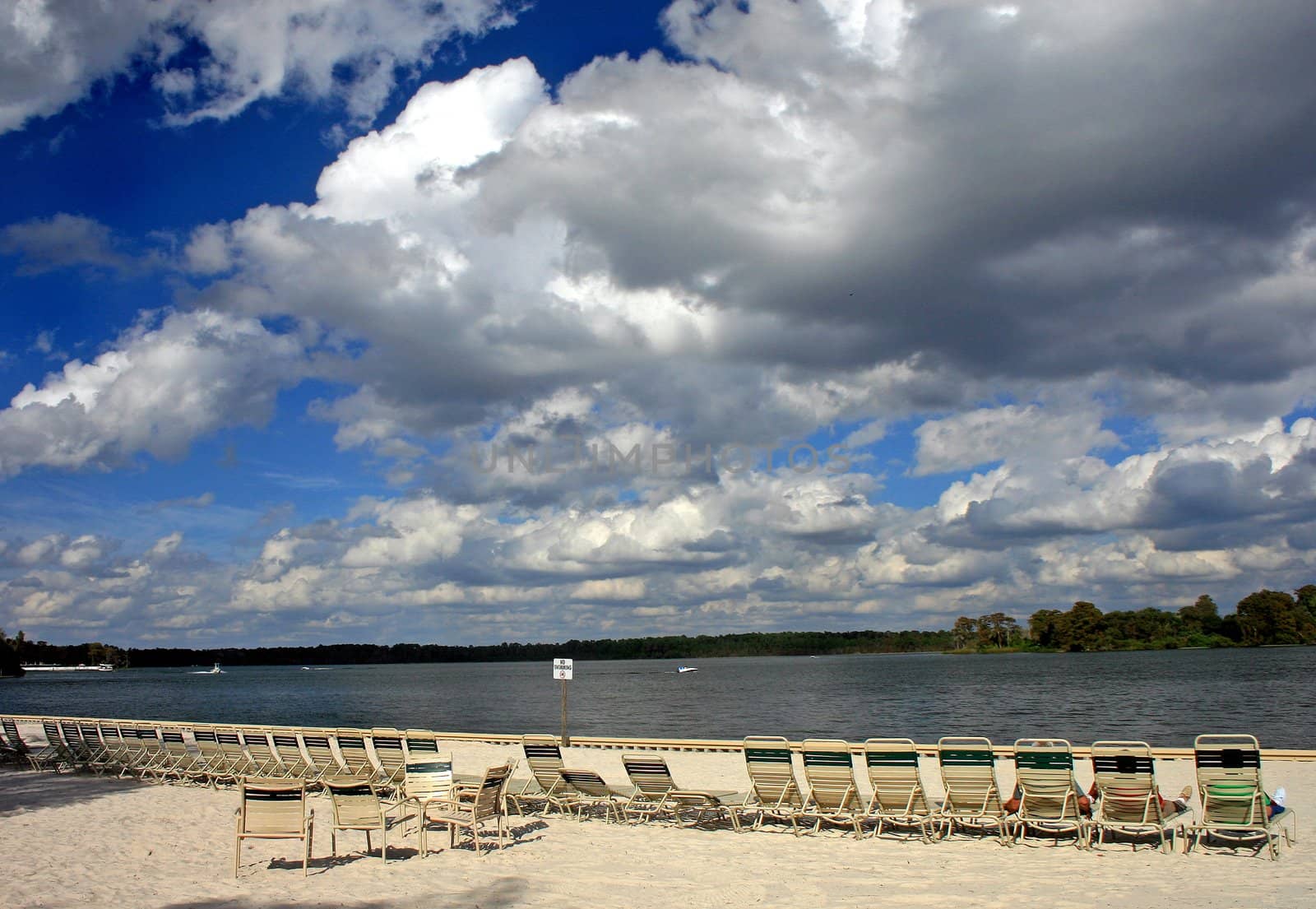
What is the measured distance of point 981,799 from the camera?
10570 mm

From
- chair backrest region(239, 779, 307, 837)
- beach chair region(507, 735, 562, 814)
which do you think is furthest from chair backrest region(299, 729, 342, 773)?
chair backrest region(239, 779, 307, 837)

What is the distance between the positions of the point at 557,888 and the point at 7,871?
564cm

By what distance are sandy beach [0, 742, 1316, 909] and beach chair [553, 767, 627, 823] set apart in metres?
0.33

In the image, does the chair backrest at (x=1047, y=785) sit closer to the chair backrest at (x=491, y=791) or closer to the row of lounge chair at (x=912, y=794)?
the row of lounge chair at (x=912, y=794)

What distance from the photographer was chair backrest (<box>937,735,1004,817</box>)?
1049 centimetres

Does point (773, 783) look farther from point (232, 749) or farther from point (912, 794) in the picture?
point (232, 749)

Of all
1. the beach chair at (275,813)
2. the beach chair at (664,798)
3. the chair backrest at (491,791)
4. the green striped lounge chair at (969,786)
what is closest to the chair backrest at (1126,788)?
the green striped lounge chair at (969,786)

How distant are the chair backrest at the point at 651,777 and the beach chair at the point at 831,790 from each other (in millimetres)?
1589

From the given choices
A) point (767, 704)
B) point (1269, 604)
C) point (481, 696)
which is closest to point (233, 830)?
point (767, 704)

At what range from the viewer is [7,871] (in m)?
9.64

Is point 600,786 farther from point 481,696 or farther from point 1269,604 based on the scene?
point 1269,604

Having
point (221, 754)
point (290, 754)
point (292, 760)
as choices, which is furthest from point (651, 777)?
point (221, 754)

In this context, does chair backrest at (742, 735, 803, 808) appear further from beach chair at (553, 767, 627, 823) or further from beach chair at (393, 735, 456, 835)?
beach chair at (393, 735, 456, 835)

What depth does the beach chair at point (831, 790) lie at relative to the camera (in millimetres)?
11062
